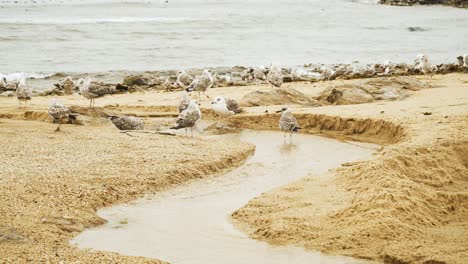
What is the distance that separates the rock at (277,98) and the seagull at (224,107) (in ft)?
3.54

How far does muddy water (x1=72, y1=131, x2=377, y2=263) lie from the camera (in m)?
6.92

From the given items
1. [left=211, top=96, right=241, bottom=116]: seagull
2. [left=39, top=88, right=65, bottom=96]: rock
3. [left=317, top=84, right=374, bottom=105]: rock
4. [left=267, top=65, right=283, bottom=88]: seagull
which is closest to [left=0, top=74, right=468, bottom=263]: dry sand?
[left=317, top=84, right=374, bottom=105]: rock

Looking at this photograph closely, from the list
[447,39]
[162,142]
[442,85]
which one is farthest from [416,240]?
[447,39]

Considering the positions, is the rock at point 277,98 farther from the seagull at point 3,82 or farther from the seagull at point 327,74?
the seagull at point 3,82

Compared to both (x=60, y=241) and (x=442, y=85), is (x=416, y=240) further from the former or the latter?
(x=442, y=85)

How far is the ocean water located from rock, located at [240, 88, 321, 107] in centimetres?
993

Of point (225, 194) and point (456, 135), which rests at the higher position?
point (456, 135)

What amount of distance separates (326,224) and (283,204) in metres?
0.94

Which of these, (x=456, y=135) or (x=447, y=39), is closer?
(x=456, y=135)

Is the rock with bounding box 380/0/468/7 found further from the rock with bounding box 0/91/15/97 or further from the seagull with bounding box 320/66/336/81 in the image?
the rock with bounding box 0/91/15/97

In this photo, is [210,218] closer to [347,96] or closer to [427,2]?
[347,96]

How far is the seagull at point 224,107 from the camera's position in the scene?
552 inches

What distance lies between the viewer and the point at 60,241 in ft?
23.0

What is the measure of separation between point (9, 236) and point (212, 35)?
1165 inches
